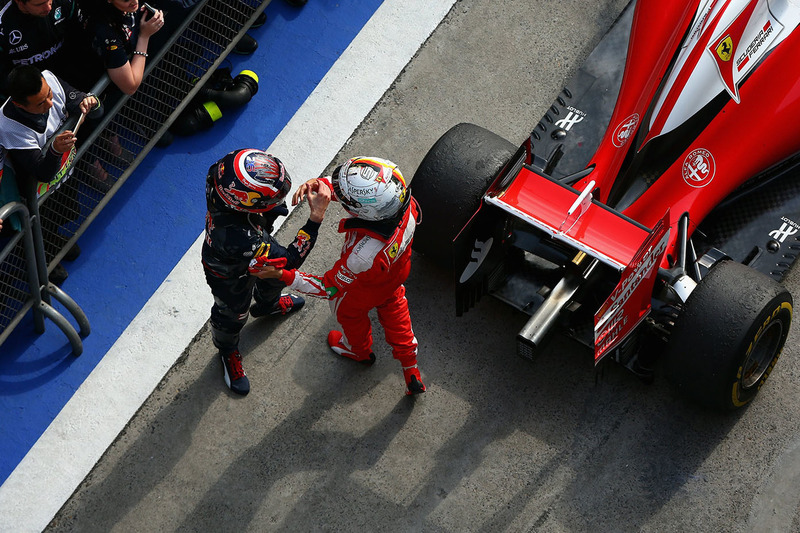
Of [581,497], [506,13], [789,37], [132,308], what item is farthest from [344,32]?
[581,497]

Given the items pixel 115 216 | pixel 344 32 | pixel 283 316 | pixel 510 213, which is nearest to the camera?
pixel 510 213

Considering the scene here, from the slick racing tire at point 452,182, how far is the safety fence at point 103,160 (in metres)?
1.79

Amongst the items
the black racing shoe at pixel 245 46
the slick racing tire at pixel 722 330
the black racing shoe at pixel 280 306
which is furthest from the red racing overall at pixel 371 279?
the black racing shoe at pixel 245 46

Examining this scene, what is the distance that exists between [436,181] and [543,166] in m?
0.74

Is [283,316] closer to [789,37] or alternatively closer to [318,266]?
[318,266]

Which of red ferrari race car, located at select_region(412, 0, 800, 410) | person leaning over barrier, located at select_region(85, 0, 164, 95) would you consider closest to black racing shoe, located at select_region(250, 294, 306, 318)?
red ferrari race car, located at select_region(412, 0, 800, 410)

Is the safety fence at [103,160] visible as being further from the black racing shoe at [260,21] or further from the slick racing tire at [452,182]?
the slick racing tire at [452,182]

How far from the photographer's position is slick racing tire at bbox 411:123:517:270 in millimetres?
5789

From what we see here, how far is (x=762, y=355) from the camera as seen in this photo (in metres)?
5.60

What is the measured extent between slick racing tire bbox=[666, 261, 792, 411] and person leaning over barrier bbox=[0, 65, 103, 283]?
3.44m

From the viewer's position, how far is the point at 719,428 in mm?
5660

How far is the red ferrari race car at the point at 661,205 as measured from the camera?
205 inches

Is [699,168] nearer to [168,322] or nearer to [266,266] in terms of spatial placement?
[266,266]

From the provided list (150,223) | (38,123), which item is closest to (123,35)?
(38,123)
